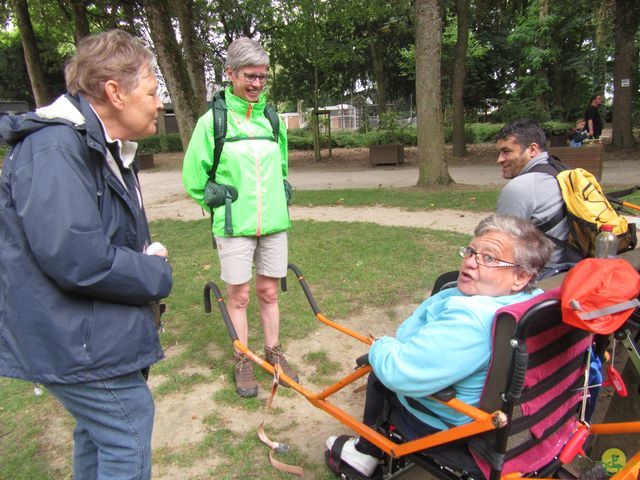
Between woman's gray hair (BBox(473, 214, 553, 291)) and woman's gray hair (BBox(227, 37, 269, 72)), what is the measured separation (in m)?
1.64

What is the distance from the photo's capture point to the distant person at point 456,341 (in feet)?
5.55

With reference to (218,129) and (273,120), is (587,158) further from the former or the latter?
(218,129)

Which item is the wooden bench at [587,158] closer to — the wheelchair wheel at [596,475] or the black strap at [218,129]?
the black strap at [218,129]

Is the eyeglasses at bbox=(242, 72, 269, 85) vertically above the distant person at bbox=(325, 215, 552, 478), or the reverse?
the eyeglasses at bbox=(242, 72, 269, 85)

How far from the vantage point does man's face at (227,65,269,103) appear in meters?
2.92

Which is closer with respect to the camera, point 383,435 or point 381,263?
point 383,435

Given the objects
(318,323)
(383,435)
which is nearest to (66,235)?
(383,435)

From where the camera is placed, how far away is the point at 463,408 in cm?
168

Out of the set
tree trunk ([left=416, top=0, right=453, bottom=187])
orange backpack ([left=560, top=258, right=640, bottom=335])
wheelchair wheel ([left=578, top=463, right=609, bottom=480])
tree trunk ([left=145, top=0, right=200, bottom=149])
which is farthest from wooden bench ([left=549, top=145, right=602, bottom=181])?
orange backpack ([left=560, top=258, right=640, bottom=335])

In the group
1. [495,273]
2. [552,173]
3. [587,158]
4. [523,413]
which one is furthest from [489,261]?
[587,158]

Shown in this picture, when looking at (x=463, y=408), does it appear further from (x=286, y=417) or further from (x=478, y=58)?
(x=478, y=58)

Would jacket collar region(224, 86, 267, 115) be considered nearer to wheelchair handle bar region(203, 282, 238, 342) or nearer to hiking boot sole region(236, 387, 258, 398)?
wheelchair handle bar region(203, 282, 238, 342)

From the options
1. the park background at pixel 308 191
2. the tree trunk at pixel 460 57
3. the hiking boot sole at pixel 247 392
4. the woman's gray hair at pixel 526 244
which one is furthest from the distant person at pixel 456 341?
the tree trunk at pixel 460 57

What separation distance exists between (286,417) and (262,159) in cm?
154
